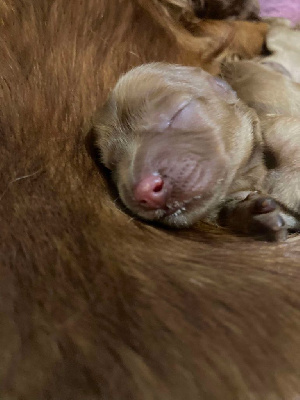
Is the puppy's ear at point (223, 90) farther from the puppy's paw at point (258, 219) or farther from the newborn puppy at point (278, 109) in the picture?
the puppy's paw at point (258, 219)

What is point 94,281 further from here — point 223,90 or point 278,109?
point 278,109

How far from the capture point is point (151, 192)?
43.4 inches

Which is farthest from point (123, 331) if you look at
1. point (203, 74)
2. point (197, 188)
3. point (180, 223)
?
point (203, 74)

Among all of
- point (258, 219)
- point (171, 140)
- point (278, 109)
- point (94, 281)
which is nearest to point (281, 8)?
point (278, 109)

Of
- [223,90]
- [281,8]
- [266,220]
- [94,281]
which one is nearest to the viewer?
[94,281]

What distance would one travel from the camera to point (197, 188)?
3.85 feet

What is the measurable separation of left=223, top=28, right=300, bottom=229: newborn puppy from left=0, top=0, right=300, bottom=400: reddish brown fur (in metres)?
0.31

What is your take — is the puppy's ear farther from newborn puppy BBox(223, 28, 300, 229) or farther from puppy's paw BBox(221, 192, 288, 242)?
puppy's paw BBox(221, 192, 288, 242)

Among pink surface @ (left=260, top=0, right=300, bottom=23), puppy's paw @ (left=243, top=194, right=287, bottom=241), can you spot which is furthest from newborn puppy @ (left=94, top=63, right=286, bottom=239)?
pink surface @ (left=260, top=0, right=300, bottom=23)

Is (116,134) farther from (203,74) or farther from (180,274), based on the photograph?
(180,274)

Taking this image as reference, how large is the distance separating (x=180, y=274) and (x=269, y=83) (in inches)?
34.5

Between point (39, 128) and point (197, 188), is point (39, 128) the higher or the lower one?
the higher one

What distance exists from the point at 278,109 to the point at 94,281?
932 mm

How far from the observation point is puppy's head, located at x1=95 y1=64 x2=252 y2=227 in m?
1.13
